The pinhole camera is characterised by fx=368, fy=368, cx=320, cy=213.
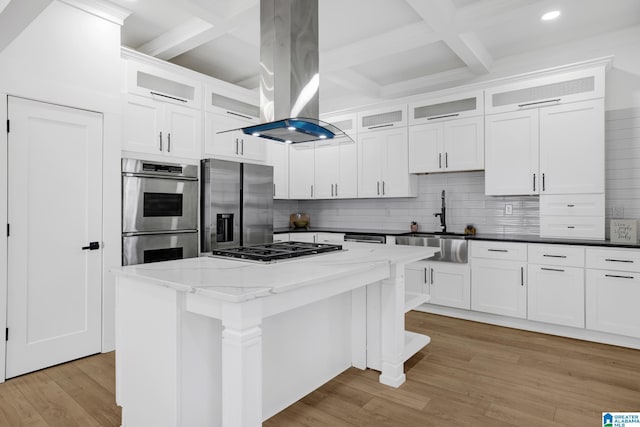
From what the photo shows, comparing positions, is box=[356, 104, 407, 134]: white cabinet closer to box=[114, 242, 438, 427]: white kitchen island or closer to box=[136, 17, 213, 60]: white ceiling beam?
box=[136, 17, 213, 60]: white ceiling beam

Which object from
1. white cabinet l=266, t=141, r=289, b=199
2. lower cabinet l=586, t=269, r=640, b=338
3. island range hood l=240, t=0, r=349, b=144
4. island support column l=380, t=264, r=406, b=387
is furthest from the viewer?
white cabinet l=266, t=141, r=289, b=199

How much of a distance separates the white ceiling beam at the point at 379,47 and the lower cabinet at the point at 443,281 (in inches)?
93.2

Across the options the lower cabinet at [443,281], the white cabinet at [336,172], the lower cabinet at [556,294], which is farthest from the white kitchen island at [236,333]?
the white cabinet at [336,172]

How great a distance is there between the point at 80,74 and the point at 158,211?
51.9 inches

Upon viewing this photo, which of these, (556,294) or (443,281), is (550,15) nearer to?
(556,294)

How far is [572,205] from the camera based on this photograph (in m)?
3.66

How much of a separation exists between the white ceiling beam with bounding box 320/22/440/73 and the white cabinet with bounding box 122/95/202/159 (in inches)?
62.7

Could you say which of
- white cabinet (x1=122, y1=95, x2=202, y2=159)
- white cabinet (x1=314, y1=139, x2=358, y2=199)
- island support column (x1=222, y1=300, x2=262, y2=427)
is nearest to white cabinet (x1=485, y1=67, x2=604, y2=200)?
white cabinet (x1=314, y1=139, x2=358, y2=199)

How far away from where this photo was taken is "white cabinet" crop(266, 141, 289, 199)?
214 inches

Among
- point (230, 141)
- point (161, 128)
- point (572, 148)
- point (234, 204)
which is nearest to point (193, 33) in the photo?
point (161, 128)

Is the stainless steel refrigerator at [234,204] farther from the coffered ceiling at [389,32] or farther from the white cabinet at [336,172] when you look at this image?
the coffered ceiling at [389,32]

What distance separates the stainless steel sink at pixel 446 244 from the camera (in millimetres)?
4051

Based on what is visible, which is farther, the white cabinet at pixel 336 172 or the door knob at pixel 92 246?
the white cabinet at pixel 336 172

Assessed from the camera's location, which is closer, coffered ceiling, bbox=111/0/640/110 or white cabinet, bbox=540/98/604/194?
coffered ceiling, bbox=111/0/640/110
